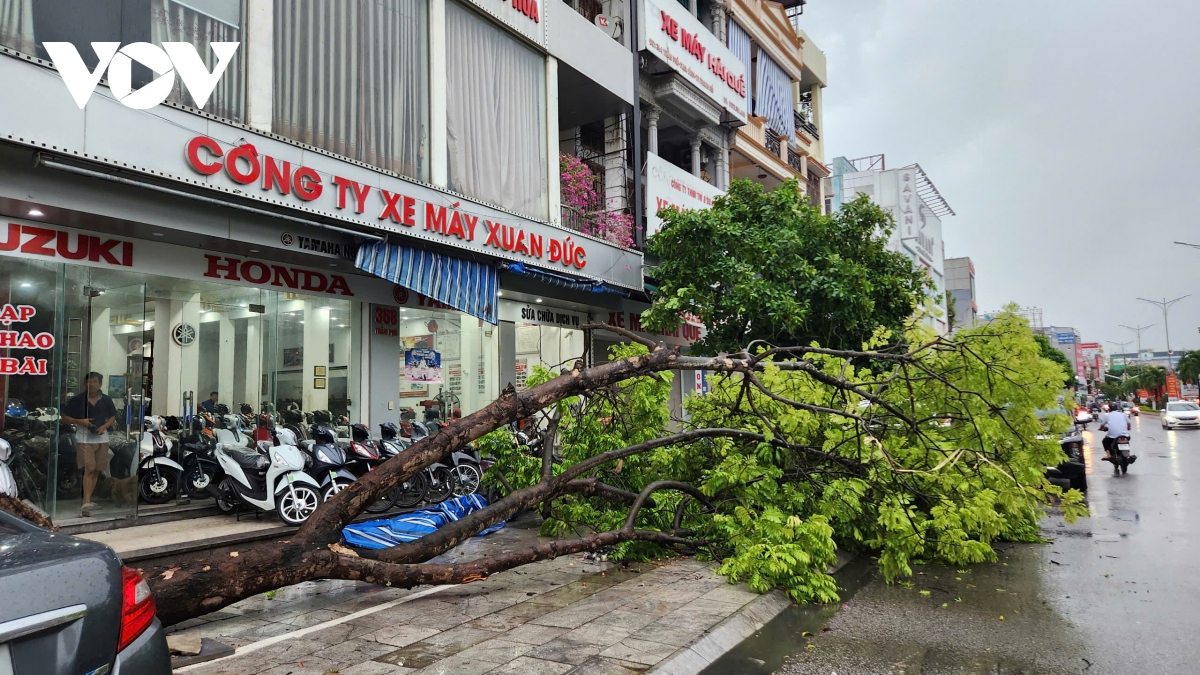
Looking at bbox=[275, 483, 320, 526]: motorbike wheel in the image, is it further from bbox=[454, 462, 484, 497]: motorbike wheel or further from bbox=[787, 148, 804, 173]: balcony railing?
bbox=[787, 148, 804, 173]: balcony railing

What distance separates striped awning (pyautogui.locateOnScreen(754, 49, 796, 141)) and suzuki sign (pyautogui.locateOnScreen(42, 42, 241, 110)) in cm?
1771

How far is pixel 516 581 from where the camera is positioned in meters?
6.79

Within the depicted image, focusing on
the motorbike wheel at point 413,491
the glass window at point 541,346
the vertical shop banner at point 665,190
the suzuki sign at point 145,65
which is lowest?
the motorbike wheel at point 413,491

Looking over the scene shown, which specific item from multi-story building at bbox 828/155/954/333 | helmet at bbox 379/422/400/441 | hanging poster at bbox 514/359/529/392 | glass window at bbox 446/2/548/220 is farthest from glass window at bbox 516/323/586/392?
multi-story building at bbox 828/155/954/333

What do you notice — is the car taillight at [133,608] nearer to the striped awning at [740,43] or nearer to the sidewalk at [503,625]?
the sidewalk at [503,625]

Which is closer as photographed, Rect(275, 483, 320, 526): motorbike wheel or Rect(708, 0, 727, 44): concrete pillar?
Rect(275, 483, 320, 526): motorbike wheel

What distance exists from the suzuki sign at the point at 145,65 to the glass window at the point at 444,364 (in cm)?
465

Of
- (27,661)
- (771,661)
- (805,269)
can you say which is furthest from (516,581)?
(805,269)

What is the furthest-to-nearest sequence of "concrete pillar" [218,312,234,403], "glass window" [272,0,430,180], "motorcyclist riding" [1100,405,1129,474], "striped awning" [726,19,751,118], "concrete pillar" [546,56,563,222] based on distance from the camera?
"striped awning" [726,19,751,118], "motorcyclist riding" [1100,405,1129,474], "concrete pillar" [546,56,563,222], "concrete pillar" [218,312,234,403], "glass window" [272,0,430,180]

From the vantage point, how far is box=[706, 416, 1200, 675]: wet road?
4.82 metres

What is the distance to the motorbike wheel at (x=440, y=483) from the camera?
10.3m

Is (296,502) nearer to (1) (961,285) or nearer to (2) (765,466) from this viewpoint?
(2) (765,466)

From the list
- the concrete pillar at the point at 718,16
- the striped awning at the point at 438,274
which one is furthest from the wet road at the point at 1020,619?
the concrete pillar at the point at 718,16

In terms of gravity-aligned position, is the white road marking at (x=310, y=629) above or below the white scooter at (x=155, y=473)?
below
